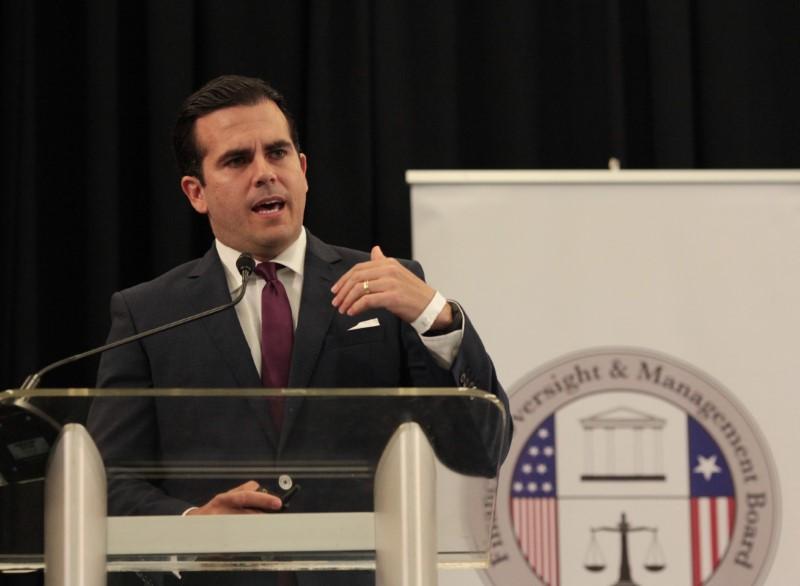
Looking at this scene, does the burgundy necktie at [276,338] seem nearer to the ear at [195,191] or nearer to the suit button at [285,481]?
the ear at [195,191]

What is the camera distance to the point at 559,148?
4.21 meters

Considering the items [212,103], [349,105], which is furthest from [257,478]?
[349,105]

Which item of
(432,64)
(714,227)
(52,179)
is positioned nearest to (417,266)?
(714,227)

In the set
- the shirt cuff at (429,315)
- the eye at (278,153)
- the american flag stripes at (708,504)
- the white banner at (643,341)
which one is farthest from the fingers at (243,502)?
the american flag stripes at (708,504)

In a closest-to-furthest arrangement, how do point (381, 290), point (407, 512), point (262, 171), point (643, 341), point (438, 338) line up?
point (407, 512)
point (381, 290)
point (438, 338)
point (262, 171)
point (643, 341)

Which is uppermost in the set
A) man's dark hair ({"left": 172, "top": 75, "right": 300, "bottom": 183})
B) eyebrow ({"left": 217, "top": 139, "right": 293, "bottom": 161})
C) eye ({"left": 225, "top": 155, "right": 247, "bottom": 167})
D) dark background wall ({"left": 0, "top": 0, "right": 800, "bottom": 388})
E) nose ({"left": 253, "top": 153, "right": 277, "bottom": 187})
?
dark background wall ({"left": 0, "top": 0, "right": 800, "bottom": 388})

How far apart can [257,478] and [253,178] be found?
3.36 ft

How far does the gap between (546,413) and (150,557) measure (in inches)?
69.6

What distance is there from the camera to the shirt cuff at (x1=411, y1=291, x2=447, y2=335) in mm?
2146

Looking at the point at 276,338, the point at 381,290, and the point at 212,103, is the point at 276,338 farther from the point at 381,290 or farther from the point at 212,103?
the point at 212,103

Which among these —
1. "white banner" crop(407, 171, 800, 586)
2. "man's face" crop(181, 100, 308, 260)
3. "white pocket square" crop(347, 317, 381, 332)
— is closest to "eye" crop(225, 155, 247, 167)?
"man's face" crop(181, 100, 308, 260)

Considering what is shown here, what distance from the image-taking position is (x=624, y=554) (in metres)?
3.25

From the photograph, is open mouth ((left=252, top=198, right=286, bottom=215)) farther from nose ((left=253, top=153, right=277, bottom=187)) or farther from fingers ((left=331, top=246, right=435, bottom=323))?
fingers ((left=331, top=246, right=435, bottom=323))

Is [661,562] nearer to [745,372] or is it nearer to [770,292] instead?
[745,372]
